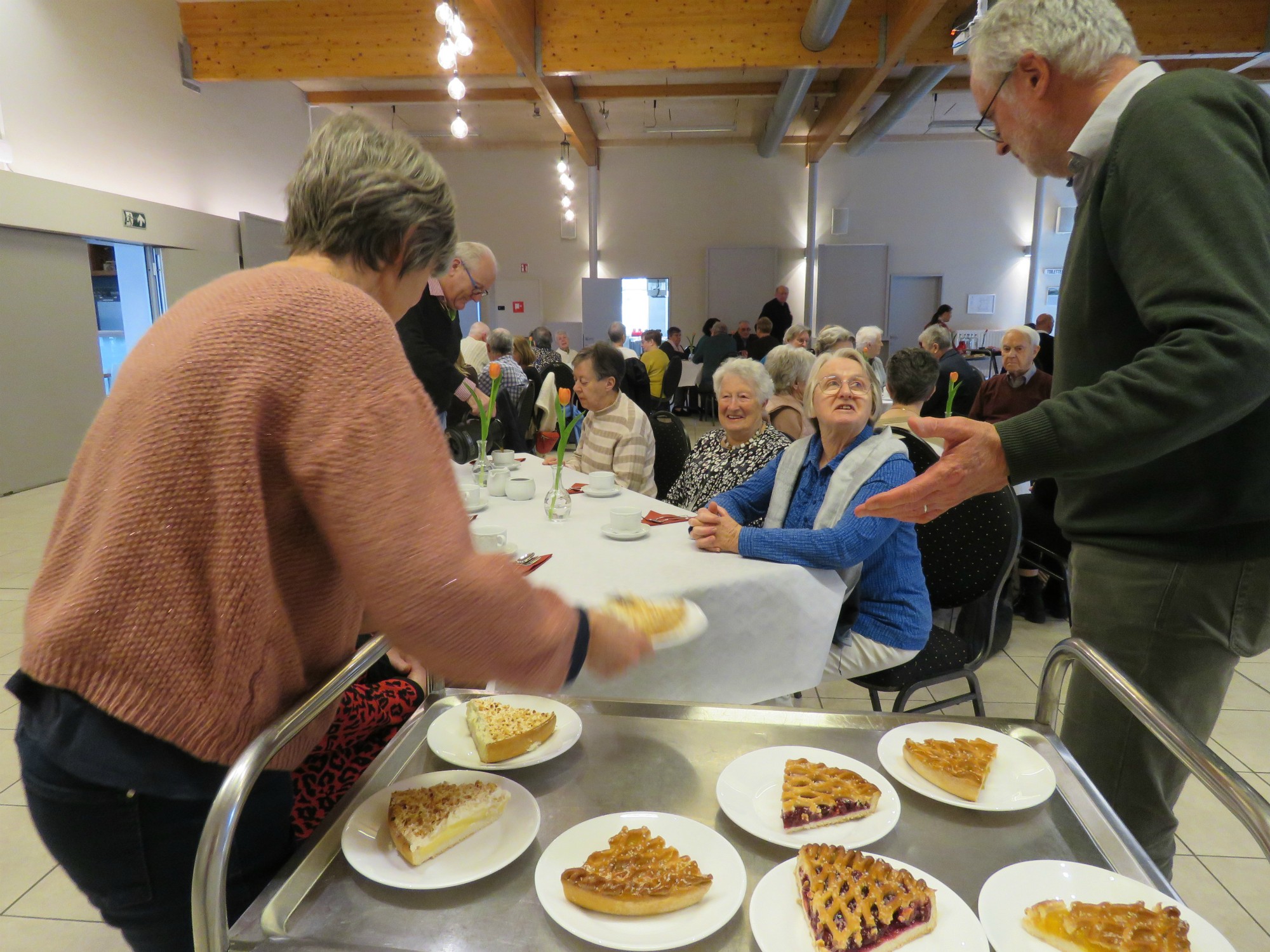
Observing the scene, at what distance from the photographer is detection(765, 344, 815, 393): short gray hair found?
3.67 meters

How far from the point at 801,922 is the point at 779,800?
0.19 m

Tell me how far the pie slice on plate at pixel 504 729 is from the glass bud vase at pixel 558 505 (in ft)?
4.60

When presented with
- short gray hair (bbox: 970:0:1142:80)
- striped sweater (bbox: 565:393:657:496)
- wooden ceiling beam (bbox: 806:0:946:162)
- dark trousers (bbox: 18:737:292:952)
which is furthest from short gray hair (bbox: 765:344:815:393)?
wooden ceiling beam (bbox: 806:0:946:162)

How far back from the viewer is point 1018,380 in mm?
4785

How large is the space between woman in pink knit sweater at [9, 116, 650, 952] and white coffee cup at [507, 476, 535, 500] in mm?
2040

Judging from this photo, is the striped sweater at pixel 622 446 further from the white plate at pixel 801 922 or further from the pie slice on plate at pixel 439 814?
the white plate at pixel 801 922

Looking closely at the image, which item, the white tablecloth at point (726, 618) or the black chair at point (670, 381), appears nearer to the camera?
the white tablecloth at point (726, 618)

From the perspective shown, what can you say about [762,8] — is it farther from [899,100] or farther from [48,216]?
[48,216]

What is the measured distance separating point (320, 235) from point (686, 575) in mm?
1274

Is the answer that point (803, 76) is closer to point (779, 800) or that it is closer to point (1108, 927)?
point (779, 800)

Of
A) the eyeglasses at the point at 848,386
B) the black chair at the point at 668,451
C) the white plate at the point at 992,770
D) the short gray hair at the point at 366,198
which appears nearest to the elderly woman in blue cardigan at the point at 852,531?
the eyeglasses at the point at 848,386

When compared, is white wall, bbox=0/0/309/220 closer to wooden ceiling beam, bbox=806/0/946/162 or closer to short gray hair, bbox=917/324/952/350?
wooden ceiling beam, bbox=806/0/946/162

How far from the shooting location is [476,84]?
10.3 metres

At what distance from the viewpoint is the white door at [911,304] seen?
12758mm
